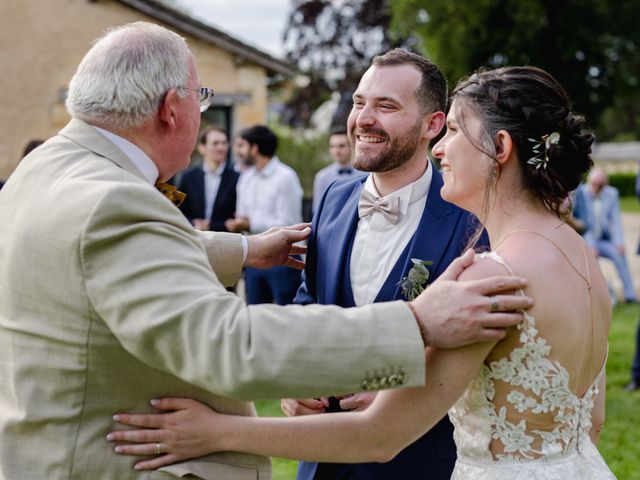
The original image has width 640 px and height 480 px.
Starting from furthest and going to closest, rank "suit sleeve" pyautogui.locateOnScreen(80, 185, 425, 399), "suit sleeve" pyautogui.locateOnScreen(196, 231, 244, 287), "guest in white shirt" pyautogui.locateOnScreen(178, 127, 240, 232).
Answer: "guest in white shirt" pyautogui.locateOnScreen(178, 127, 240, 232)
"suit sleeve" pyautogui.locateOnScreen(196, 231, 244, 287)
"suit sleeve" pyautogui.locateOnScreen(80, 185, 425, 399)

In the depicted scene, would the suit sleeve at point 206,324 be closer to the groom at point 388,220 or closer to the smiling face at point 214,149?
the groom at point 388,220

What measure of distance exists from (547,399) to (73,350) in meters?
1.38

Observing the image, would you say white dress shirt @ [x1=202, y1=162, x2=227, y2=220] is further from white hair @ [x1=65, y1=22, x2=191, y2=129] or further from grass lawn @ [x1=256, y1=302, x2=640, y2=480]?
white hair @ [x1=65, y1=22, x2=191, y2=129]

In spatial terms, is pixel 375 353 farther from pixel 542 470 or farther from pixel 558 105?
pixel 558 105

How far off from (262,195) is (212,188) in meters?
0.66

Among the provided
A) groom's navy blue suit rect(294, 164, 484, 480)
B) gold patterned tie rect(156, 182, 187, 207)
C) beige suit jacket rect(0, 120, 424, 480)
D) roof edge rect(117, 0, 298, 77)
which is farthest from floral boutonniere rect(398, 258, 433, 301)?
roof edge rect(117, 0, 298, 77)

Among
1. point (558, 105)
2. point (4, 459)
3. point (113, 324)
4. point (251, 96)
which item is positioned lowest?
point (251, 96)

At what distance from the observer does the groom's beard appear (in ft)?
12.2

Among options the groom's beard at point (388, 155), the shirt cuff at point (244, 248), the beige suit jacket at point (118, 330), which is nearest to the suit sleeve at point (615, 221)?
the groom's beard at point (388, 155)

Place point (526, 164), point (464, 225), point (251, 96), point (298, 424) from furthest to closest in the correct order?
point (251, 96), point (464, 225), point (526, 164), point (298, 424)

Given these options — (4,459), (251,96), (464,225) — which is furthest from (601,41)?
(4,459)

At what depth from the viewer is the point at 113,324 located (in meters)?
2.12

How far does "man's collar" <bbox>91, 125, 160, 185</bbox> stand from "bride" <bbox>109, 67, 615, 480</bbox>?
2.17 ft

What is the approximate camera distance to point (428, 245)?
3.47m
